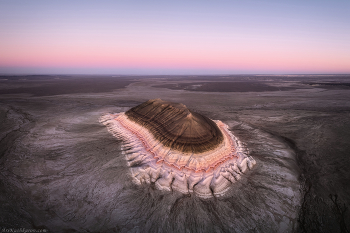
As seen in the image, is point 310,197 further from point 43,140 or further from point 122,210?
point 43,140

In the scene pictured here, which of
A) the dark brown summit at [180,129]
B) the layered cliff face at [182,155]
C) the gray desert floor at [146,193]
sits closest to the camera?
the gray desert floor at [146,193]

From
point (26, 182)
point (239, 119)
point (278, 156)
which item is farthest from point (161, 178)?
point (239, 119)

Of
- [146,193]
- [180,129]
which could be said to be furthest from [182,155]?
[146,193]

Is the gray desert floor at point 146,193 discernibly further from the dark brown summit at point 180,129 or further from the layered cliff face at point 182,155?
the dark brown summit at point 180,129

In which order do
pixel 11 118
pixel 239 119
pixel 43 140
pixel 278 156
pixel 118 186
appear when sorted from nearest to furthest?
pixel 118 186, pixel 278 156, pixel 43 140, pixel 11 118, pixel 239 119

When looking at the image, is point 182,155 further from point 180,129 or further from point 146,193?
point 146,193

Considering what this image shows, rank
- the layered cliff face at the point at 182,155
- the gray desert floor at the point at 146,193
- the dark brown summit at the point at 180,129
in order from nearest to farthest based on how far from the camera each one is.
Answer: the gray desert floor at the point at 146,193
the layered cliff face at the point at 182,155
the dark brown summit at the point at 180,129

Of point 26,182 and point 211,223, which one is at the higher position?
point 26,182

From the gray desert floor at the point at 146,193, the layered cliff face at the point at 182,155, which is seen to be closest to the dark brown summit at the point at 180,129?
the layered cliff face at the point at 182,155
